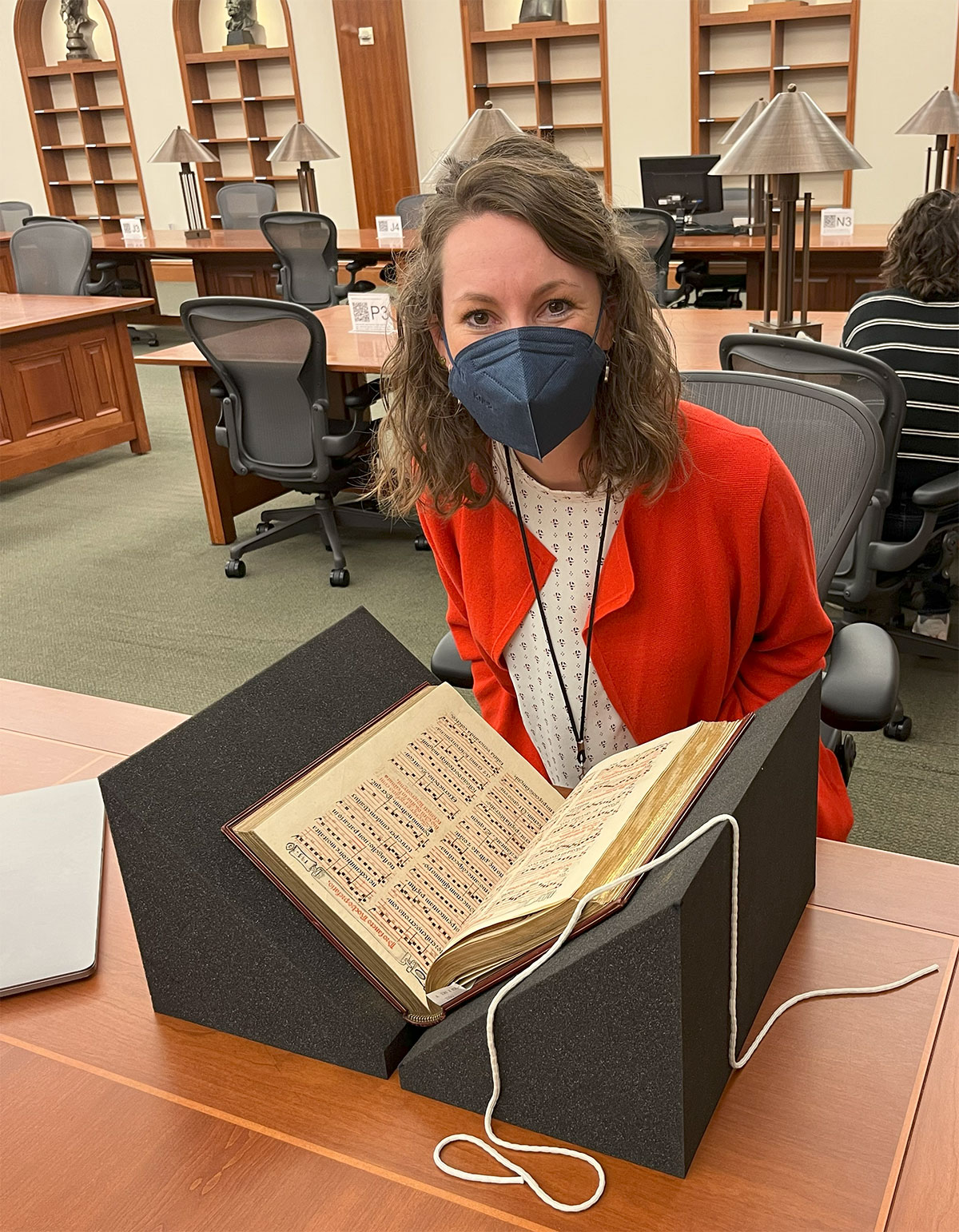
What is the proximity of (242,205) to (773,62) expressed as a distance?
4.03 m

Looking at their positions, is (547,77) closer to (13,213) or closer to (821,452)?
(13,213)

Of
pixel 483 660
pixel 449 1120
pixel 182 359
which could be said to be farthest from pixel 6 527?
pixel 449 1120

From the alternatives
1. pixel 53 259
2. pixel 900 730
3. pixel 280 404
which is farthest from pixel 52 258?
pixel 900 730

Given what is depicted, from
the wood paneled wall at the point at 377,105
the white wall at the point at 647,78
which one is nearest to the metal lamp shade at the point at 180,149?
the wood paneled wall at the point at 377,105

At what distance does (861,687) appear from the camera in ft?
4.34

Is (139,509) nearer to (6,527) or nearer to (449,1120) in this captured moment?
(6,527)

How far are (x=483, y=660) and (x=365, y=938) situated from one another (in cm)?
70

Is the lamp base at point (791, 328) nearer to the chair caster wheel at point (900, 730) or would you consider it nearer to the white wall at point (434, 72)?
the chair caster wheel at point (900, 730)

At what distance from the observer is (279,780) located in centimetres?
82

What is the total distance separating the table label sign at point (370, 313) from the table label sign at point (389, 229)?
259cm

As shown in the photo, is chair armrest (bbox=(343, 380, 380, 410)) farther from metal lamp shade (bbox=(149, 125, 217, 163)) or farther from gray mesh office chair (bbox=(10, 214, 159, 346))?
metal lamp shade (bbox=(149, 125, 217, 163))

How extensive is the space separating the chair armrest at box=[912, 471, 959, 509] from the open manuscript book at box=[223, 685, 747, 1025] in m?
1.96

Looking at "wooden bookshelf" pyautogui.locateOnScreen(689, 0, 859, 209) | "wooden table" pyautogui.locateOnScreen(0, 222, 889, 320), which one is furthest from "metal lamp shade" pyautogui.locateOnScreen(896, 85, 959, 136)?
"wooden bookshelf" pyautogui.locateOnScreen(689, 0, 859, 209)

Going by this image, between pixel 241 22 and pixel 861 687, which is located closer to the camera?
pixel 861 687
